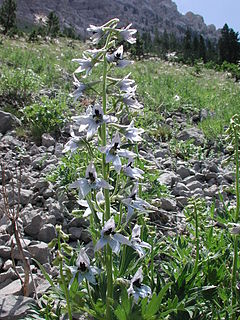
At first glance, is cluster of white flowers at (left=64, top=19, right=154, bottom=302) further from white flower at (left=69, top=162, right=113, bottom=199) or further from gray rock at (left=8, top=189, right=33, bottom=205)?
gray rock at (left=8, top=189, right=33, bottom=205)

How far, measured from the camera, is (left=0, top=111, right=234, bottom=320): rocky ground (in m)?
3.32

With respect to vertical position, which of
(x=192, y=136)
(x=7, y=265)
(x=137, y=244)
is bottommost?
(x=7, y=265)

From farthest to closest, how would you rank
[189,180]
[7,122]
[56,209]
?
1. [7,122]
2. [189,180]
3. [56,209]

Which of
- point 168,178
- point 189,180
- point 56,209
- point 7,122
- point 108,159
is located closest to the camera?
point 108,159

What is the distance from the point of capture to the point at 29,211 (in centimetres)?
420

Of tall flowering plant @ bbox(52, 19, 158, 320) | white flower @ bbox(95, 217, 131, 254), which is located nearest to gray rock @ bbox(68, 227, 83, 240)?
tall flowering plant @ bbox(52, 19, 158, 320)

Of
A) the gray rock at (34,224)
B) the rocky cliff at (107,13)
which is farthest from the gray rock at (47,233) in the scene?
the rocky cliff at (107,13)

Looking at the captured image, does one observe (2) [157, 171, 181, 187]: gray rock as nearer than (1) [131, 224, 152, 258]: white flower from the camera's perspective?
No

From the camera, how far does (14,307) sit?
2.76m

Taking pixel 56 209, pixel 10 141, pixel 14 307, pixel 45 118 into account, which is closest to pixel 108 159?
pixel 14 307

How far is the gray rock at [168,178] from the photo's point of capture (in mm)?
4918

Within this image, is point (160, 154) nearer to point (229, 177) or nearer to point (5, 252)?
point (229, 177)

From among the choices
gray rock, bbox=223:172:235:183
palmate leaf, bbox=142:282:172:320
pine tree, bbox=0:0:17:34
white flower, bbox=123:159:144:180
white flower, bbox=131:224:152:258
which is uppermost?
pine tree, bbox=0:0:17:34

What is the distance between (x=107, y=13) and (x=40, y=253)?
185 m
